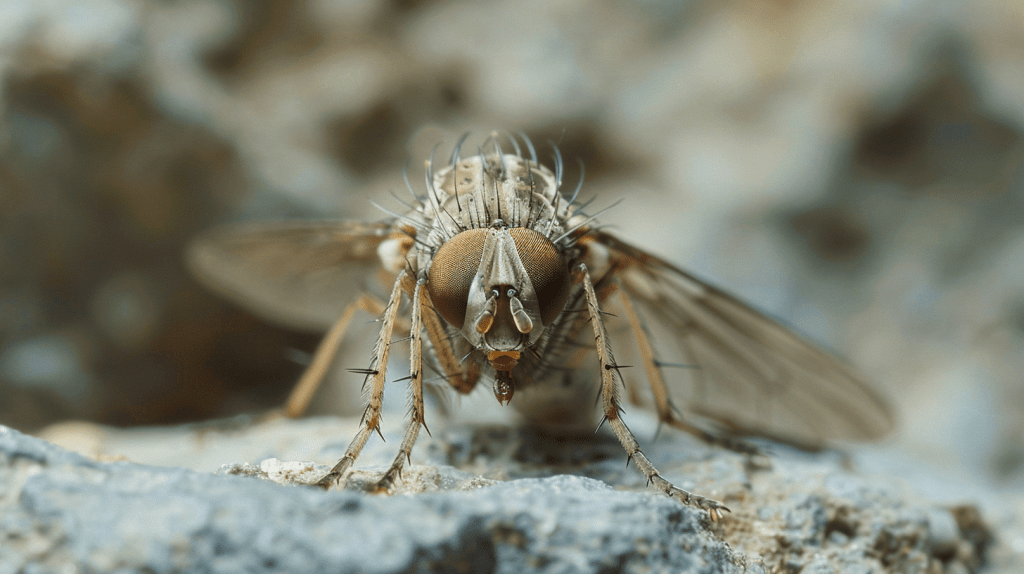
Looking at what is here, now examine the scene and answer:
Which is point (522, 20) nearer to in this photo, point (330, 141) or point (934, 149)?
point (330, 141)

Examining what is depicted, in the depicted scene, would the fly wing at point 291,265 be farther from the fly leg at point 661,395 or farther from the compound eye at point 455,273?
the fly leg at point 661,395

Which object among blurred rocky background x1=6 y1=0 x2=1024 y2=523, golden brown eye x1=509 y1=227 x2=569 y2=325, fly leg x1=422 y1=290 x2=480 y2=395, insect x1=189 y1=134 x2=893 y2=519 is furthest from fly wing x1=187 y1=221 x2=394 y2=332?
golden brown eye x1=509 y1=227 x2=569 y2=325

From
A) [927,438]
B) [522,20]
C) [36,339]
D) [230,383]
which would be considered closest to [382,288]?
[230,383]

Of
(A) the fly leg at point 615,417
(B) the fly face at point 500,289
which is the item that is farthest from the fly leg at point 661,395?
(B) the fly face at point 500,289

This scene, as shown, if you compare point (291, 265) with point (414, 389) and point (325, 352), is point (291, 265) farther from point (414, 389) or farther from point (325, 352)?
point (414, 389)

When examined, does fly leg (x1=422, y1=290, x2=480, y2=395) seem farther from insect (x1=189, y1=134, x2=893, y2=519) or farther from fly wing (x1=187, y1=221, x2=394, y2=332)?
fly wing (x1=187, y1=221, x2=394, y2=332)
